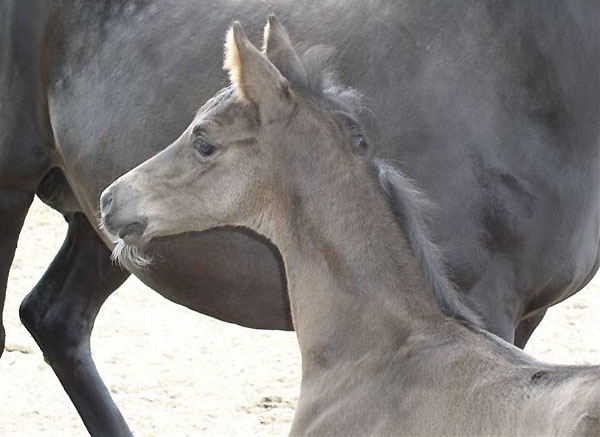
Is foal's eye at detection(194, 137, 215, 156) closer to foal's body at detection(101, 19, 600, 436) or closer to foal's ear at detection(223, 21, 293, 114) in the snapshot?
foal's body at detection(101, 19, 600, 436)

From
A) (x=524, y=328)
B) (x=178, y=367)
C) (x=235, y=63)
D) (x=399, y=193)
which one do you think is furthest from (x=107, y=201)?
(x=178, y=367)

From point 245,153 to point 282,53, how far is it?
0.98ft

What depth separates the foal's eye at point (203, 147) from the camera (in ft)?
12.3

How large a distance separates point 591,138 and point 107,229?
143 cm

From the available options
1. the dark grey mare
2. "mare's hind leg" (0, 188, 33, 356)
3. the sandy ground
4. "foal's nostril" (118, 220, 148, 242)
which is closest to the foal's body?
"foal's nostril" (118, 220, 148, 242)

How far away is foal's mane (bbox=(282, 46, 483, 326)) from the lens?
3.59 meters

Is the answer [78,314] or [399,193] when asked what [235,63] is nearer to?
[399,193]

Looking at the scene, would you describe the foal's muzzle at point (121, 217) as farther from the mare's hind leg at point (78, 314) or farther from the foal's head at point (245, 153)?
the mare's hind leg at point (78, 314)

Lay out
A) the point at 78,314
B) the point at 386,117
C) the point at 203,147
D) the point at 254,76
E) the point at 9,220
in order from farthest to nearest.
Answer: the point at 78,314 < the point at 9,220 < the point at 386,117 < the point at 203,147 < the point at 254,76

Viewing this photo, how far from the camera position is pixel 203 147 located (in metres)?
3.76

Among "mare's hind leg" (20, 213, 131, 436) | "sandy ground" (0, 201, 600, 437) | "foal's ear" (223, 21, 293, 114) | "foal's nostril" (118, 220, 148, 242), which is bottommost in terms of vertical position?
"sandy ground" (0, 201, 600, 437)

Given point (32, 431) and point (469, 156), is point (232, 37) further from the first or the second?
point (32, 431)

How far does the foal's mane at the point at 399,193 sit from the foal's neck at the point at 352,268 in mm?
22

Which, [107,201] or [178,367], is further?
[178,367]
